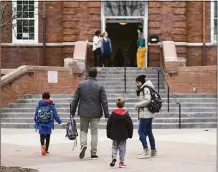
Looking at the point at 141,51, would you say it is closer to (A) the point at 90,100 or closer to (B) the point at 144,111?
(B) the point at 144,111

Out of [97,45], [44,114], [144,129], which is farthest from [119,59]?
[144,129]

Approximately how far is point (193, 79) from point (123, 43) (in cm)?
Answer: 1510

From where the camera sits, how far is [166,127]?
1933 centimetres

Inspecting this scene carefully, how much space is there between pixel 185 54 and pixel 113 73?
15.5 ft

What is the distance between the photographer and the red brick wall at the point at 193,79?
2420cm

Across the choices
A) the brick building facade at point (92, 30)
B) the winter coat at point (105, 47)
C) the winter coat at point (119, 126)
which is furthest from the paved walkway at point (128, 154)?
the brick building facade at point (92, 30)

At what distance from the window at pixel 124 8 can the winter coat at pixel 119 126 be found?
18.9m

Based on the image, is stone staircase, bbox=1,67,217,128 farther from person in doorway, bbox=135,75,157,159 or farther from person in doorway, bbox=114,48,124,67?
person in doorway, bbox=114,48,124,67

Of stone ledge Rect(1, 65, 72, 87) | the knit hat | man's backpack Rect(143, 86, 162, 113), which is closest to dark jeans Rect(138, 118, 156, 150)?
man's backpack Rect(143, 86, 162, 113)

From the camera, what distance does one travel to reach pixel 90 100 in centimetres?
1162

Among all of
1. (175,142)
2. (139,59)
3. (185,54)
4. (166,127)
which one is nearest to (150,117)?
(175,142)

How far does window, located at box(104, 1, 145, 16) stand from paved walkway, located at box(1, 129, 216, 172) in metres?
12.8

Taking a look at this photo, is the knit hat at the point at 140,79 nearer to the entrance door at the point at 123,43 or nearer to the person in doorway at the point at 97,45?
the person in doorway at the point at 97,45

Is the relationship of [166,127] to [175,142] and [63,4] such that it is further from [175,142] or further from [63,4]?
[63,4]
